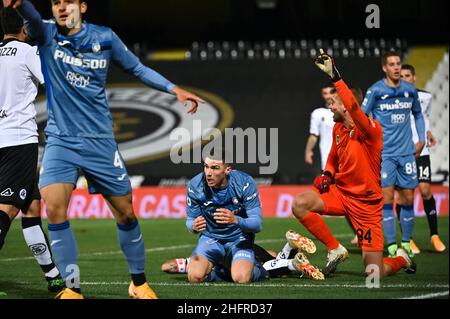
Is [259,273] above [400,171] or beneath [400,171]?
beneath

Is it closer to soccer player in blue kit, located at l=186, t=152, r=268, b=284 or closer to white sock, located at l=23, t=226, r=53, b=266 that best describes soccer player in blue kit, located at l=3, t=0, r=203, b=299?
white sock, located at l=23, t=226, r=53, b=266

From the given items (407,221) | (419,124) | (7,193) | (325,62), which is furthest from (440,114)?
(7,193)

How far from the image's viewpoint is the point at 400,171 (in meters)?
11.3

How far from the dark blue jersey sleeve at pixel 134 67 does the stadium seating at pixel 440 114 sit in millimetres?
13515

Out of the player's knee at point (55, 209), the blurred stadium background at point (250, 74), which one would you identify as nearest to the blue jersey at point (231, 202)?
the player's knee at point (55, 209)

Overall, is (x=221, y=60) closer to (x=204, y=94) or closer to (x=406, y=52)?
(x=204, y=94)

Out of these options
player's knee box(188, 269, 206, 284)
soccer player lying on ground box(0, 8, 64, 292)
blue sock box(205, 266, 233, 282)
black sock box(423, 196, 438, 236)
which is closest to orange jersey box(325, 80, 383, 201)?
blue sock box(205, 266, 233, 282)

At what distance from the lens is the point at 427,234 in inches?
556

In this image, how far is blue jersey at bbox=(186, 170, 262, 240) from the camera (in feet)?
28.0

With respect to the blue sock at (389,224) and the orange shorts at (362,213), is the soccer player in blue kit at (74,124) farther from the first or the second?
the blue sock at (389,224)

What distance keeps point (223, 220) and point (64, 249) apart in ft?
6.09

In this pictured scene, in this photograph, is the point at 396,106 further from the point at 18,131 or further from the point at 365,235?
the point at 18,131

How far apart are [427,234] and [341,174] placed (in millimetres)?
5659
